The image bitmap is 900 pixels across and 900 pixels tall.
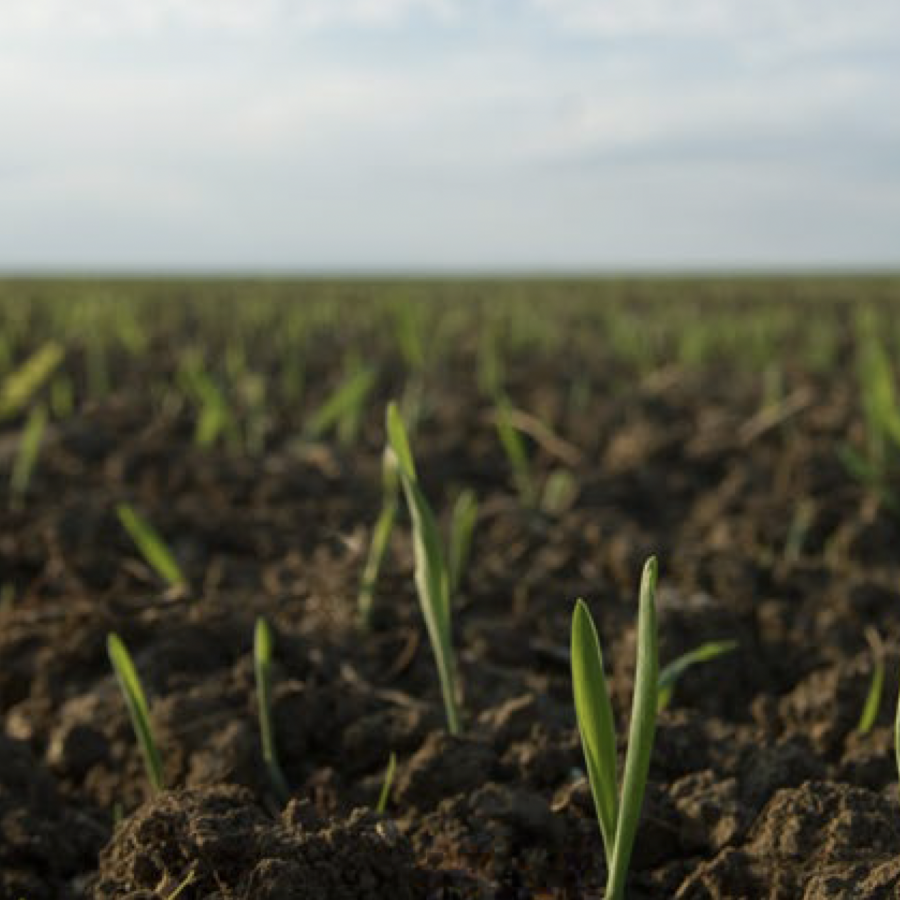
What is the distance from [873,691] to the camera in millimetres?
1399

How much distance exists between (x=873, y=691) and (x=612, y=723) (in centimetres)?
57

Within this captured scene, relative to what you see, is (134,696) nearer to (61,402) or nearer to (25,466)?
(25,466)

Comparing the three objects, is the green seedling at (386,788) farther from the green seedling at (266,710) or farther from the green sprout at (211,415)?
the green sprout at (211,415)

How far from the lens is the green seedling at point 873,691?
1403 millimetres

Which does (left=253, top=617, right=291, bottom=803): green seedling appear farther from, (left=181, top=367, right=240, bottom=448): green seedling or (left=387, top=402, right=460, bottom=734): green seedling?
(left=181, top=367, right=240, bottom=448): green seedling

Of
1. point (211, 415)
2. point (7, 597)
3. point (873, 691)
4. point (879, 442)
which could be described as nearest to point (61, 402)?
point (211, 415)

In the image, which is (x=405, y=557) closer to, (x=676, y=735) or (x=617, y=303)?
(x=676, y=735)

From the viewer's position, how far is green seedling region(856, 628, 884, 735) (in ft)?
4.60

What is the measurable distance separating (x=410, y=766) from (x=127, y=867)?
1.14ft

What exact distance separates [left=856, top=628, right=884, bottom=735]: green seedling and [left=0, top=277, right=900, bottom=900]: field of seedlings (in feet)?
0.03

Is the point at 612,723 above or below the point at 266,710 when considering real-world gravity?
above

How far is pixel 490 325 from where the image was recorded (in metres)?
6.02

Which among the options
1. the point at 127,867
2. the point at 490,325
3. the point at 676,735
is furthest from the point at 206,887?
the point at 490,325

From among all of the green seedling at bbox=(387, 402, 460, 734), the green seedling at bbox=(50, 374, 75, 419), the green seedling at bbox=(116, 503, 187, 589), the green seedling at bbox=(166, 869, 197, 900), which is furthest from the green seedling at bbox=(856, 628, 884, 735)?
the green seedling at bbox=(50, 374, 75, 419)
